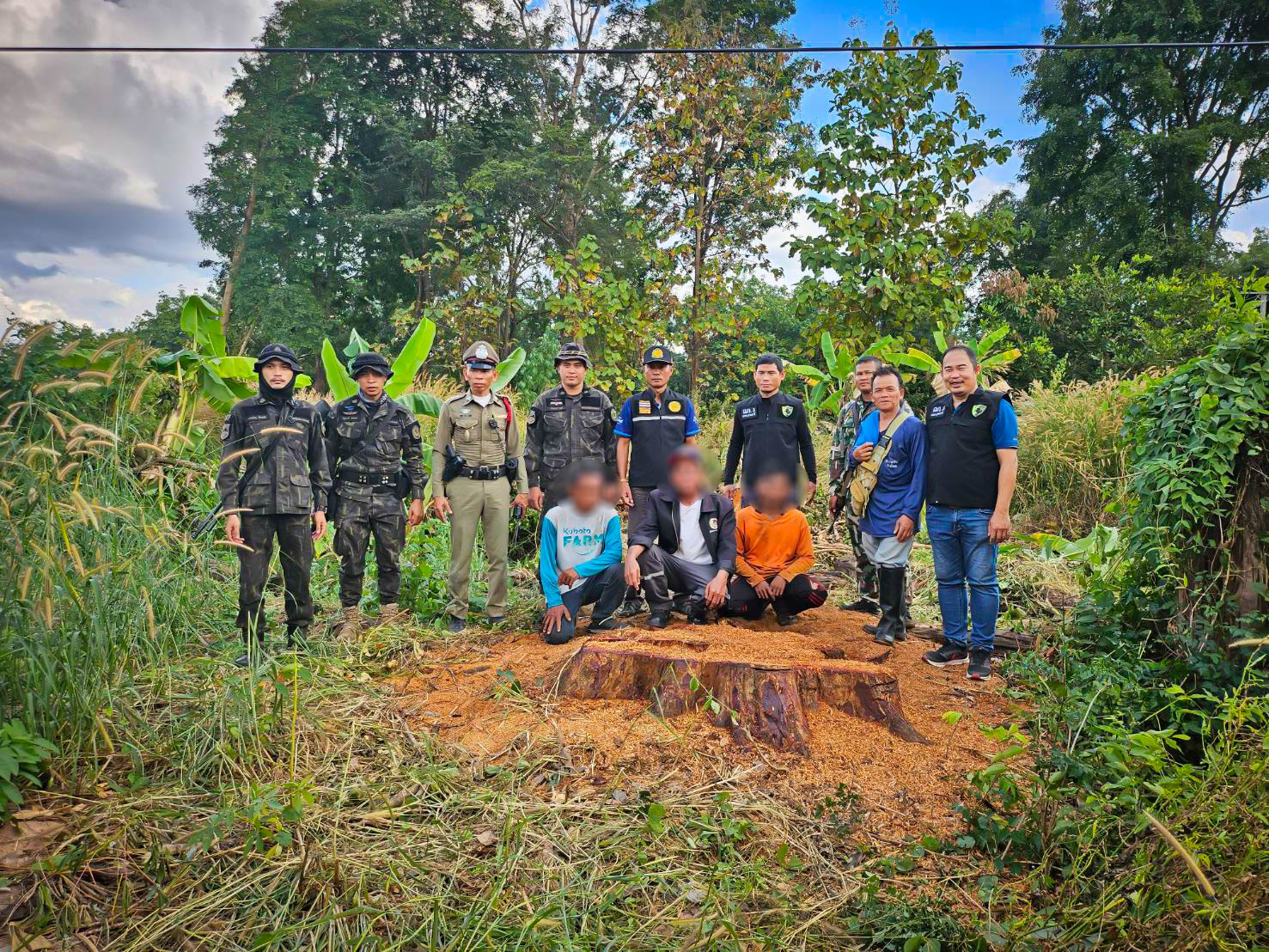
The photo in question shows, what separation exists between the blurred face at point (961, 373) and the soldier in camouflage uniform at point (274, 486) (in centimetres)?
380

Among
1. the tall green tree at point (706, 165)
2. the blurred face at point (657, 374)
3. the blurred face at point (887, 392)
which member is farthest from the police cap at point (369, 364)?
the tall green tree at point (706, 165)

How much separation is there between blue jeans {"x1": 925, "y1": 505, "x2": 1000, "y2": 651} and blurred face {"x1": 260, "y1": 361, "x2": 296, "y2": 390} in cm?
389

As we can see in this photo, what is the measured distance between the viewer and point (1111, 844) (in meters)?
2.61

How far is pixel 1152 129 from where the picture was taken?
2277cm

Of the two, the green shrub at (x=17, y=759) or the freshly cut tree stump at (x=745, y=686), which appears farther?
the freshly cut tree stump at (x=745, y=686)

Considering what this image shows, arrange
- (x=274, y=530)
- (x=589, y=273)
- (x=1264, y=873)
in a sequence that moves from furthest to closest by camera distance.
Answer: (x=589, y=273), (x=274, y=530), (x=1264, y=873)

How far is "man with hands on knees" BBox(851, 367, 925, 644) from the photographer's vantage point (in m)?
4.85

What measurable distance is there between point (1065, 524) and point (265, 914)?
8.46 meters

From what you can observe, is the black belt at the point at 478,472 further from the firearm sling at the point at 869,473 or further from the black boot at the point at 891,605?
the black boot at the point at 891,605

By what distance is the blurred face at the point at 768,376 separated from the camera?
570cm

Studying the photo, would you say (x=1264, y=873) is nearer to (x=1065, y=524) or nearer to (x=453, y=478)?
(x=453, y=478)

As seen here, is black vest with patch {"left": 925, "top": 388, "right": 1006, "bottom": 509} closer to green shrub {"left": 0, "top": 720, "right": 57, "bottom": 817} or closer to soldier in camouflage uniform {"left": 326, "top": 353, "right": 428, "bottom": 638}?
soldier in camouflage uniform {"left": 326, "top": 353, "right": 428, "bottom": 638}

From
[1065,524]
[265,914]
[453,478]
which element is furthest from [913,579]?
[265,914]

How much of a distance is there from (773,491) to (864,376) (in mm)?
1403
